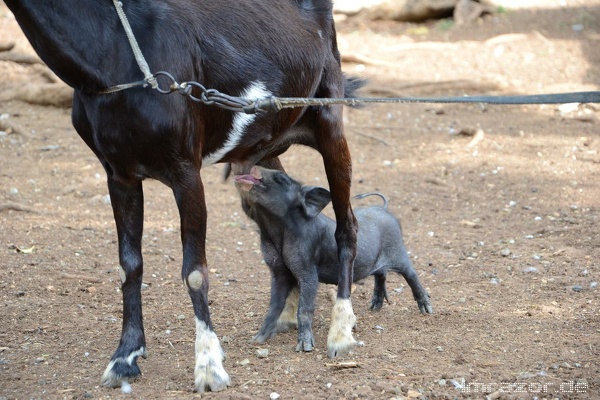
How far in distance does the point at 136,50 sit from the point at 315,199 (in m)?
1.71

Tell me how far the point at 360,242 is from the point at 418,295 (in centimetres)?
54

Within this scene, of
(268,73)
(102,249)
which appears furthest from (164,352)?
(102,249)

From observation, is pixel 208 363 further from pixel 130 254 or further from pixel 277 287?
pixel 277 287

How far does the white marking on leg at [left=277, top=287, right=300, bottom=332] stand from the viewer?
5375 mm

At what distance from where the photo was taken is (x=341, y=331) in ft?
16.5

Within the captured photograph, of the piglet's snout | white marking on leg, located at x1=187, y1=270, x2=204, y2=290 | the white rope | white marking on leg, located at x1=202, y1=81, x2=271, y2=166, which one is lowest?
white marking on leg, located at x1=187, y1=270, x2=204, y2=290

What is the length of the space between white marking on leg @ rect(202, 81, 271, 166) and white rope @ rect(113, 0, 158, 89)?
73 cm

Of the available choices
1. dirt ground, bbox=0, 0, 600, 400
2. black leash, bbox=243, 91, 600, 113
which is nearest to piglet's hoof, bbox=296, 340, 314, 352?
dirt ground, bbox=0, 0, 600, 400

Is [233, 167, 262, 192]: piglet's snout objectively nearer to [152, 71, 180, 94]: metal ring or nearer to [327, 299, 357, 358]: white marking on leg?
[327, 299, 357, 358]: white marking on leg

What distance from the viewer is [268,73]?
4.82m

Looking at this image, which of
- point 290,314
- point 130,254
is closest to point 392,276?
point 290,314

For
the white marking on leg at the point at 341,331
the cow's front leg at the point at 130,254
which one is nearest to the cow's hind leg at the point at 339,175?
the white marking on leg at the point at 341,331

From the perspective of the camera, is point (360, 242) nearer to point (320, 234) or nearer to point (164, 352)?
point (320, 234)

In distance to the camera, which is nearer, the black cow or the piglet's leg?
the black cow
